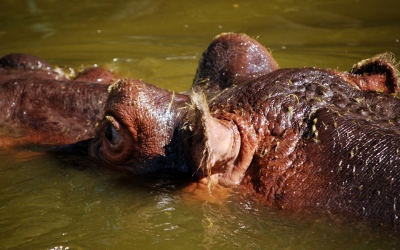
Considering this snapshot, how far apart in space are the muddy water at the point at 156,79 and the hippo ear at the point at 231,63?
0.97m

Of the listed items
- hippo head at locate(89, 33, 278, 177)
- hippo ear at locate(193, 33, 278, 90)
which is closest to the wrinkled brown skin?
hippo head at locate(89, 33, 278, 177)

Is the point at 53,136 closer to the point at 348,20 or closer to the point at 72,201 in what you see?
the point at 72,201

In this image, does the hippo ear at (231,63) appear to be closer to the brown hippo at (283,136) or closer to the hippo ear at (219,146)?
the brown hippo at (283,136)

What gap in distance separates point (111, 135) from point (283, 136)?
1257 millimetres

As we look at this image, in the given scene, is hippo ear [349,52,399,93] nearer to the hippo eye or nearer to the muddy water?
the muddy water

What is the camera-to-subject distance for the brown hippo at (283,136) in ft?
11.7

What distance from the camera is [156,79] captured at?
26.5 feet

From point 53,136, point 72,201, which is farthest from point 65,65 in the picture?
point 72,201

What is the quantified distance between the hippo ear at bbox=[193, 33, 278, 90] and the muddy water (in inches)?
38.2

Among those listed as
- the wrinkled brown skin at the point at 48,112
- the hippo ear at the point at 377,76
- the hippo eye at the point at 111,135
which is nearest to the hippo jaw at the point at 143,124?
the hippo eye at the point at 111,135

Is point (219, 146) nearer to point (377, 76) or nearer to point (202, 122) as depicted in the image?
point (202, 122)

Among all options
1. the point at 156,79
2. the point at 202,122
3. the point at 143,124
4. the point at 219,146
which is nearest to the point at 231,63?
the point at 143,124

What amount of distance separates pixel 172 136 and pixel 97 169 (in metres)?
0.80

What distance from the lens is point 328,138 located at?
12.2 ft
